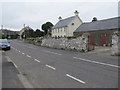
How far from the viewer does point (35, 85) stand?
295 inches

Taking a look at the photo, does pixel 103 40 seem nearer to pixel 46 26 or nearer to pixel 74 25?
pixel 74 25

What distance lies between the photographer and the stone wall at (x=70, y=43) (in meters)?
25.2

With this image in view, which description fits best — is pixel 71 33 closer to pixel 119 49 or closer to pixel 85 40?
pixel 85 40

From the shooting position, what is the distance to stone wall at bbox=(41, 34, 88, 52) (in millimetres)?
25219

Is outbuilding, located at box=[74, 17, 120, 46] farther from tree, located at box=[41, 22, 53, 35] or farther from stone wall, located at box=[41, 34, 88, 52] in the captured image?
tree, located at box=[41, 22, 53, 35]

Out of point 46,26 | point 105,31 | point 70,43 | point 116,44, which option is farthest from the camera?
point 46,26

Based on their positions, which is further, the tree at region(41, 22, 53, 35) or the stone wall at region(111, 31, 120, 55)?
the tree at region(41, 22, 53, 35)

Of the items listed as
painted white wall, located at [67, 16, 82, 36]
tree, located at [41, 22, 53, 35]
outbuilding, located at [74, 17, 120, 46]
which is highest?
tree, located at [41, 22, 53, 35]

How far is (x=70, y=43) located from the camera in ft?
94.2

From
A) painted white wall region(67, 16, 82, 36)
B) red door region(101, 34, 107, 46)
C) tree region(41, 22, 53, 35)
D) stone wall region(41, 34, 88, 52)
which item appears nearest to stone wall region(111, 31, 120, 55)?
stone wall region(41, 34, 88, 52)

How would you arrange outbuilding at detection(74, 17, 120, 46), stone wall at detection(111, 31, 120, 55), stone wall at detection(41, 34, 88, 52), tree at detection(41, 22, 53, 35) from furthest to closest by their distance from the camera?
tree at detection(41, 22, 53, 35) → outbuilding at detection(74, 17, 120, 46) → stone wall at detection(41, 34, 88, 52) → stone wall at detection(111, 31, 120, 55)

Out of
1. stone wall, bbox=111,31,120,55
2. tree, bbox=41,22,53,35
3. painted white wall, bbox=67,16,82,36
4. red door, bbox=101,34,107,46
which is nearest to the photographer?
stone wall, bbox=111,31,120,55

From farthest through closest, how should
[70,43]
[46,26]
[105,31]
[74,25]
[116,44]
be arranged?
[46,26], [74,25], [105,31], [70,43], [116,44]

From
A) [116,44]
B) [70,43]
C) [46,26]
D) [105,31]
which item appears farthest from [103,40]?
[46,26]
